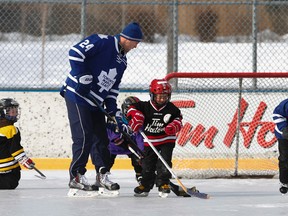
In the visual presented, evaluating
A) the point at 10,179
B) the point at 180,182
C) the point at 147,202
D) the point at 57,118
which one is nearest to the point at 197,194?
the point at 180,182

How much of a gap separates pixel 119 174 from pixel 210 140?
3.37 feet

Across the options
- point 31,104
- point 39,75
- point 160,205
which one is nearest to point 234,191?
point 160,205

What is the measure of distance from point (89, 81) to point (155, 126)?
0.75 m

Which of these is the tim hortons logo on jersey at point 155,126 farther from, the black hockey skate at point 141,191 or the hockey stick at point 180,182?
the black hockey skate at point 141,191

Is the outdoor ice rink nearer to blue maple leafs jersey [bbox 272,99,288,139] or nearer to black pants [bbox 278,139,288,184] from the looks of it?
black pants [bbox 278,139,288,184]

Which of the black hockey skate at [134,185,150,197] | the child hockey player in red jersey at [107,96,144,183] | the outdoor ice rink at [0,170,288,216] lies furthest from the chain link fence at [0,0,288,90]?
the black hockey skate at [134,185,150,197]

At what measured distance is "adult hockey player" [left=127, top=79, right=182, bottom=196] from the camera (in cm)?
728

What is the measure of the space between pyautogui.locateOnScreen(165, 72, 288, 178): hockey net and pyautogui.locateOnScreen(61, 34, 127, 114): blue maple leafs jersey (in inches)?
81.4

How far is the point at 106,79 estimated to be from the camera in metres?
7.10

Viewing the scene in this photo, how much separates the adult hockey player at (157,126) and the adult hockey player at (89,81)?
0.94 feet

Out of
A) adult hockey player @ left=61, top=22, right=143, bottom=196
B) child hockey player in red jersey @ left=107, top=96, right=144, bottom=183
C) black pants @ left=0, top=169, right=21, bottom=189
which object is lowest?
black pants @ left=0, top=169, right=21, bottom=189

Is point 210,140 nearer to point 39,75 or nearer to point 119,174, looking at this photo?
point 119,174

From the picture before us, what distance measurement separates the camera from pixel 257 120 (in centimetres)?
976

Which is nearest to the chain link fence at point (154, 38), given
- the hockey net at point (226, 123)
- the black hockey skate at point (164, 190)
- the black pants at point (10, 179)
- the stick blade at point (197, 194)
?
the hockey net at point (226, 123)
